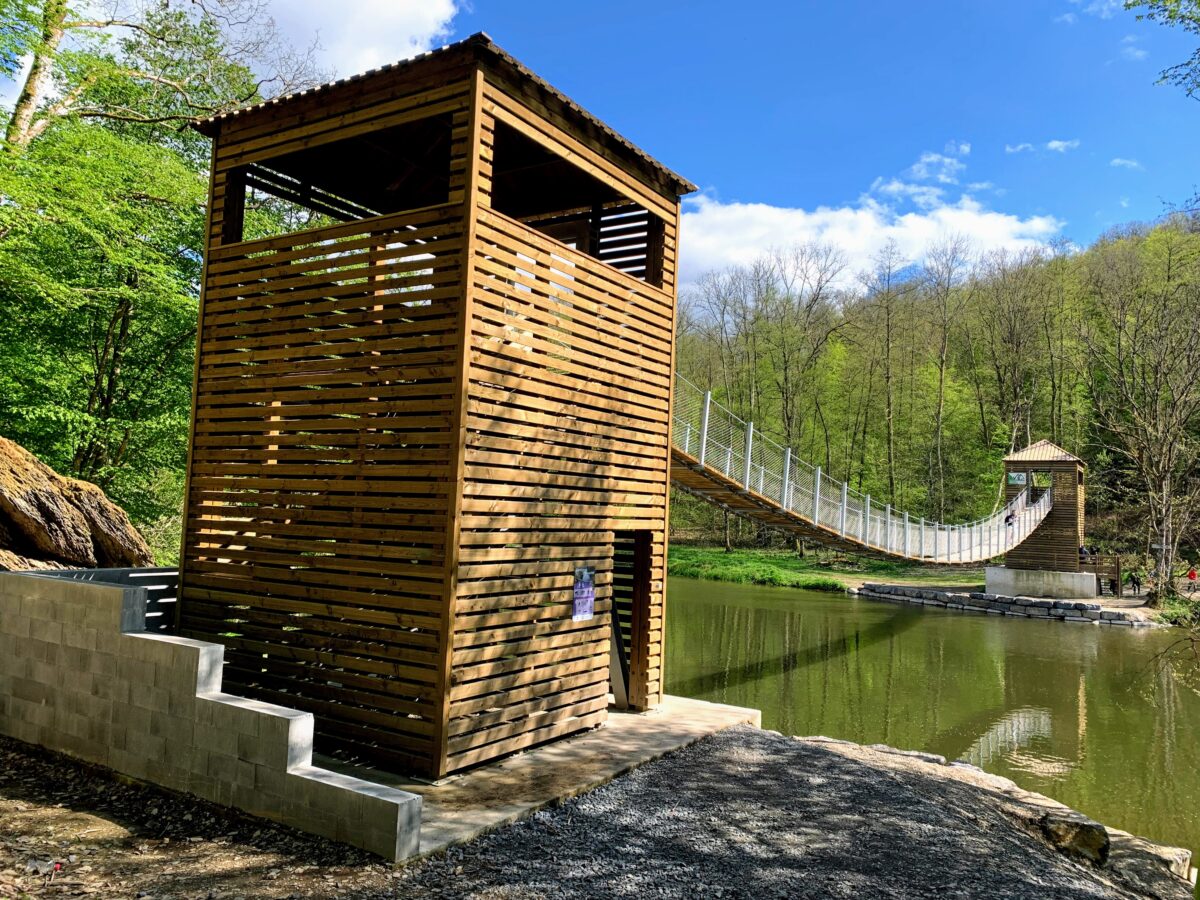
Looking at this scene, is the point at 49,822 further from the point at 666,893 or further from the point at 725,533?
the point at 725,533

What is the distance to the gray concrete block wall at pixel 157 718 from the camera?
362 centimetres

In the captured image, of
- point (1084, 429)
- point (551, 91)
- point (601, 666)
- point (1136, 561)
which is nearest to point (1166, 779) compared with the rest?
point (601, 666)

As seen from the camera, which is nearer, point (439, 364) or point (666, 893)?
point (666, 893)

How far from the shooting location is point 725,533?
30750 mm

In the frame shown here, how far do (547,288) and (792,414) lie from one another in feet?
82.4

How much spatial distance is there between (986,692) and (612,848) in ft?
27.7

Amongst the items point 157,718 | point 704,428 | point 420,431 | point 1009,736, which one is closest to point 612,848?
point 420,431

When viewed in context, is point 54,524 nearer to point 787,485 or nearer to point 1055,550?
point 787,485

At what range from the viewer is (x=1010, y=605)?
1800cm

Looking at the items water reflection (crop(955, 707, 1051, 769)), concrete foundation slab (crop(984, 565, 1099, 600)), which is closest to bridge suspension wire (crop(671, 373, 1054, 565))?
concrete foundation slab (crop(984, 565, 1099, 600))

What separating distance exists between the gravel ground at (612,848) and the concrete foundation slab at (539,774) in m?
0.09

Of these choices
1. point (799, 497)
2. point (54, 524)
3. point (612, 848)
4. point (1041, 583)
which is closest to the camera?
point (612, 848)

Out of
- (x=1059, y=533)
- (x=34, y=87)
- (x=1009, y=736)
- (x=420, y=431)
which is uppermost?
(x=34, y=87)

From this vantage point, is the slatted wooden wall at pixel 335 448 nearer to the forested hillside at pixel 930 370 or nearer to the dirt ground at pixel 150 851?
the dirt ground at pixel 150 851
